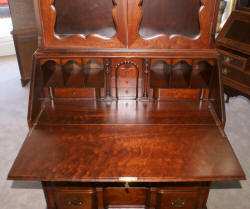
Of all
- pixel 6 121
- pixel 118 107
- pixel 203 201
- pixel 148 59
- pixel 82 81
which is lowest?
pixel 6 121

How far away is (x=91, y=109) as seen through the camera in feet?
5.98

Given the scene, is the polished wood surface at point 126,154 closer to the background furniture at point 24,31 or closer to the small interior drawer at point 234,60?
the small interior drawer at point 234,60

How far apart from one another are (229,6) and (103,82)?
8.24 ft

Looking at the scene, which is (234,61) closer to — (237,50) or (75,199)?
(237,50)

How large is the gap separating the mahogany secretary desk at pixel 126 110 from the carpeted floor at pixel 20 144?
44 cm

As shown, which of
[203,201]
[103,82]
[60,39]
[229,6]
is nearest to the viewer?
[60,39]

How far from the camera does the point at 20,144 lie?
269cm

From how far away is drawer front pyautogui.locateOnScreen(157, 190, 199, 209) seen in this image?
1721 mm

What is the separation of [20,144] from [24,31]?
56.6 inches

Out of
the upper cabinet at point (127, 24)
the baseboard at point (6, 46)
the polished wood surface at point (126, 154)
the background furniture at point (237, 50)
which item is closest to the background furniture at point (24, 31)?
the baseboard at point (6, 46)

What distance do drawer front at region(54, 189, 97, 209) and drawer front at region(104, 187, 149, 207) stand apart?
9cm

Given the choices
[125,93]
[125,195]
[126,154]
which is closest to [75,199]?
[125,195]

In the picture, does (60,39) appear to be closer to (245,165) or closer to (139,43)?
Answer: (139,43)

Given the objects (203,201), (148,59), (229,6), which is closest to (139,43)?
(148,59)
